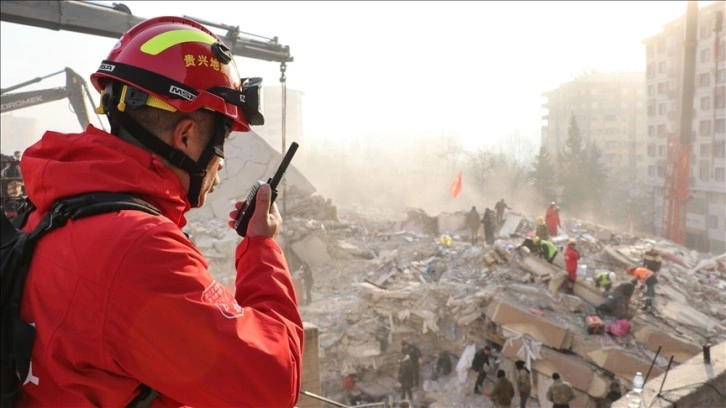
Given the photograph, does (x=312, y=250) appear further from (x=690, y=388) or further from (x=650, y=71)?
(x=650, y=71)

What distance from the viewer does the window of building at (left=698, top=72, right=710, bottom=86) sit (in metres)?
26.9

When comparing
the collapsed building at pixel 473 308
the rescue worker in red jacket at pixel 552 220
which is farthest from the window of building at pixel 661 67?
the rescue worker in red jacket at pixel 552 220

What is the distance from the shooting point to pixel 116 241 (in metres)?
1.15

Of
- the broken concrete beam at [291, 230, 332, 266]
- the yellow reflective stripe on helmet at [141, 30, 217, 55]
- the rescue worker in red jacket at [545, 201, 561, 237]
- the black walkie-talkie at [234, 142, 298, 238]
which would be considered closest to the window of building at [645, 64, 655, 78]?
the rescue worker in red jacket at [545, 201, 561, 237]

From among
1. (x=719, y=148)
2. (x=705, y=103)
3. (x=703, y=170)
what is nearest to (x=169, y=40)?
(x=719, y=148)

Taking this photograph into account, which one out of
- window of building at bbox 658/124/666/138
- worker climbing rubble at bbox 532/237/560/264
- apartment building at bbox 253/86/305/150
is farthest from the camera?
window of building at bbox 658/124/666/138

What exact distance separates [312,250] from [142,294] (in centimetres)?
1571

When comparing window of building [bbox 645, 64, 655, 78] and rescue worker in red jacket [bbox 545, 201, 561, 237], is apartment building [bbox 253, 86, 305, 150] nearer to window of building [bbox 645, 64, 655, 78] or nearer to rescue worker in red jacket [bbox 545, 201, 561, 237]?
rescue worker in red jacket [bbox 545, 201, 561, 237]

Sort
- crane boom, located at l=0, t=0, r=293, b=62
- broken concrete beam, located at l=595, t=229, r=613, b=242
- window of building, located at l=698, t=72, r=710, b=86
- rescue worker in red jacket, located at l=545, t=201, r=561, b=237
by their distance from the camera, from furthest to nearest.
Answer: window of building, located at l=698, t=72, r=710, b=86 → broken concrete beam, located at l=595, t=229, r=613, b=242 → rescue worker in red jacket, located at l=545, t=201, r=561, b=237 → crane boom, located at l=0, t=0, r=293, b=62

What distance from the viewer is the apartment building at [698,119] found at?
22.2 m

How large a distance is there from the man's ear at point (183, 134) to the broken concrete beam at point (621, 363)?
9587mm

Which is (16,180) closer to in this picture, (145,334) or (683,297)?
(145,334)

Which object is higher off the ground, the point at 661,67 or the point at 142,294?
the point at 661,67

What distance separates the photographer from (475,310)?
1141cm
